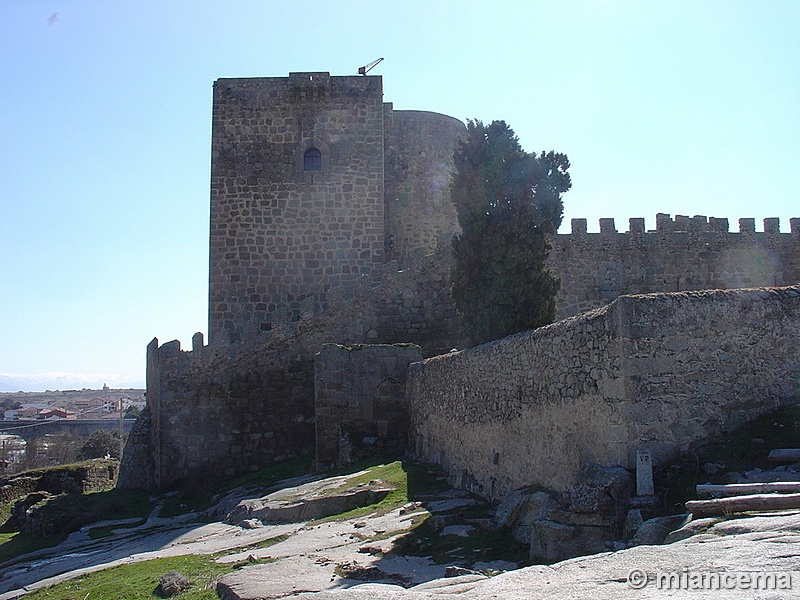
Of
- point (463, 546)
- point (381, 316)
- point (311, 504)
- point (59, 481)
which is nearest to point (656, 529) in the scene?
point (463, 546)

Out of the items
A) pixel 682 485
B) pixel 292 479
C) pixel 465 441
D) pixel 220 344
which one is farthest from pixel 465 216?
pixel 682 485

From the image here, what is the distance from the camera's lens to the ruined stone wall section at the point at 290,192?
22.4 m

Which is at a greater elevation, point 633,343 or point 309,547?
point 633,343

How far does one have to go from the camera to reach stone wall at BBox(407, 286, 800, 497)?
7734 mm

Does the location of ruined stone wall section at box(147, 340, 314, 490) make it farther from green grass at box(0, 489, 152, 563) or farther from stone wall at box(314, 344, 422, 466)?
stone wall at box(314, 344, 422, 466)

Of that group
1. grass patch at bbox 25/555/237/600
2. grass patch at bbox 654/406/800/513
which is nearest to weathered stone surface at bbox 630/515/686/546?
grass patch at bbox 654/406/800/513

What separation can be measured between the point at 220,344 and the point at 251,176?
5600mm

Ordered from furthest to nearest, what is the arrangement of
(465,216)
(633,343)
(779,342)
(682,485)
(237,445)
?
1. (237,445)
2. (465,216)
3. (779,342)
4. (633,343)
5. (682,485)

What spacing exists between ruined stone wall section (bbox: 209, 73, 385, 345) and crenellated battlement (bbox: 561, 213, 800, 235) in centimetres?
587

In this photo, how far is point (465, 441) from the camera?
12.3 meters

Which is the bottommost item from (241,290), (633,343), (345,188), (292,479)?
(292,479)

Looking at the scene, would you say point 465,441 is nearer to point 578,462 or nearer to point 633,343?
point 578,462

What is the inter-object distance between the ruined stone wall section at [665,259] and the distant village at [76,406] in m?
31.5

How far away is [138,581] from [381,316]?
431 inches
